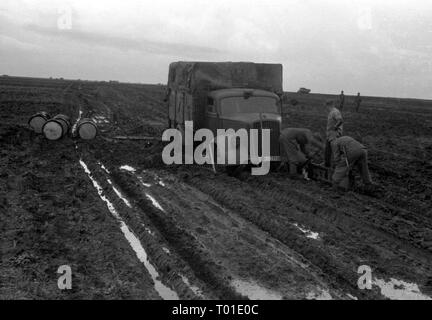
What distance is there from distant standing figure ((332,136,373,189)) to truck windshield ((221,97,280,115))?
253 centimetres

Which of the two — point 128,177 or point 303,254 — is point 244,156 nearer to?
point 128,177

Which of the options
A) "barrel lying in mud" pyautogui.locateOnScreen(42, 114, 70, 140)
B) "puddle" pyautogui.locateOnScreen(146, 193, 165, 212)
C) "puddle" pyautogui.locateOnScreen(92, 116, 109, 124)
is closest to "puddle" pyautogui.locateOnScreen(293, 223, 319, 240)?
"puddle" pyautogui.locateOnScreen(146, 193, 165, 212)

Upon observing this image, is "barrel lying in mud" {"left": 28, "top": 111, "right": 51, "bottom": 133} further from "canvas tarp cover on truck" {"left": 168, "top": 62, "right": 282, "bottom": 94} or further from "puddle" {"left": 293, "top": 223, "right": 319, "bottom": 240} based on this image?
"puddle" {"left": 293, "top": 223, "right": 319, "bottom": 240}

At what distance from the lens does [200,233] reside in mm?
8312

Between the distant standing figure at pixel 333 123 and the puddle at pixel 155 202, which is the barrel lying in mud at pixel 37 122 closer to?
the puddle at pixel 155 202

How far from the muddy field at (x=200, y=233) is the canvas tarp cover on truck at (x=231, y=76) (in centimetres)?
259

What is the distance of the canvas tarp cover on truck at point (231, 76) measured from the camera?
47.6 ft

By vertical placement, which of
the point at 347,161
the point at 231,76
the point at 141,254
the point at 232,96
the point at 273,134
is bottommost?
the point at 141,254

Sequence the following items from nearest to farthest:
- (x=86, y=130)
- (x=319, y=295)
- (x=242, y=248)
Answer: (x=319, y=295)
(x=242, y=248)
(x=86, y=130)

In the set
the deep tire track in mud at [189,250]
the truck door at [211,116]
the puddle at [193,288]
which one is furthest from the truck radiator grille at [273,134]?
the puddle at [193,288]

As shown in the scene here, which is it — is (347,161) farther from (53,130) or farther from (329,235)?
(53,130)

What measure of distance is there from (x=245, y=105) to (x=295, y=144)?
1.82 m

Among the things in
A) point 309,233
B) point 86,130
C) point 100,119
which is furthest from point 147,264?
point 100,119
